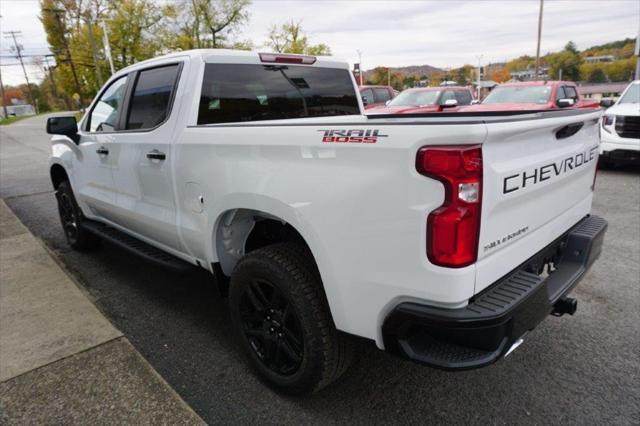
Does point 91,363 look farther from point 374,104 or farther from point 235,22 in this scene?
point 235,22

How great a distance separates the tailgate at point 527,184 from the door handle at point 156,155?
215cm

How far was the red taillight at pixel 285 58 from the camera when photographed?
3.33 meters

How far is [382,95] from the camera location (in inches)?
725

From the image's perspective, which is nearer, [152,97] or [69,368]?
[69,368]

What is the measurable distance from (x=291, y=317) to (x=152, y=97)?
6.78 ft

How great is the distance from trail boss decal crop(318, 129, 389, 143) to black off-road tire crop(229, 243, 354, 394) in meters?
0.67

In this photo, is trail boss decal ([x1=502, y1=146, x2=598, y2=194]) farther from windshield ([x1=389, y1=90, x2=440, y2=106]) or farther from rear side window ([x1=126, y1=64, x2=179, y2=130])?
windshield ([x1=389, y1=90, x2=440, y2=106])

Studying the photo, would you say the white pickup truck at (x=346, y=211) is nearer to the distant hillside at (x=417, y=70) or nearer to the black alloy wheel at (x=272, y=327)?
the black alloy wheel at (x=272, y=327)

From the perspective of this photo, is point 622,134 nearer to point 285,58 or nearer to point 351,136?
point 285,58

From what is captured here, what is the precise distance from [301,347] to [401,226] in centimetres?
95

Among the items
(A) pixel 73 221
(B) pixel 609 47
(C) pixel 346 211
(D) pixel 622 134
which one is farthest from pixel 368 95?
(B) pixel 609 47

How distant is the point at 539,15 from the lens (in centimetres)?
3816

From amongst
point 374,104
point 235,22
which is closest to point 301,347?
point 374,104

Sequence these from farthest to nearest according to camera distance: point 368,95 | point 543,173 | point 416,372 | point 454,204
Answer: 1. point 368,95
2. point 416,372
3. point 543,173
4. point 454,204
